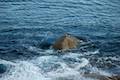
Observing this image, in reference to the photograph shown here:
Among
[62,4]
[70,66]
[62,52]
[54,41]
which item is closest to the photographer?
[70,66]

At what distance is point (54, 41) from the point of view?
2203 cm

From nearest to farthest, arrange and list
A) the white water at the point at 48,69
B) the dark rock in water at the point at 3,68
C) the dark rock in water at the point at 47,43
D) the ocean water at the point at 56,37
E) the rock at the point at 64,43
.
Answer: the white water at the point at 48,69
the dark rock in water at the point at 3,68
the ocean water at the point at 56,37
the rock at the point at 64,43
the dark rock in water at the point at 47,43

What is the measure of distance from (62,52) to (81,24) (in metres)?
5.44

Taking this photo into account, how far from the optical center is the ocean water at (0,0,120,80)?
18500 mm

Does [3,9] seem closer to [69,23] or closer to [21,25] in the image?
[21,25]

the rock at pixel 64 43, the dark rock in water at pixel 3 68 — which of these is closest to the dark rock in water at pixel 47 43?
the rock at pixel 64 43

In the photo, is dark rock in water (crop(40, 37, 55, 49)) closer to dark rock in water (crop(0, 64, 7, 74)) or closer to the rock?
the rock

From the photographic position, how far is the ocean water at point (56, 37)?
728 inches

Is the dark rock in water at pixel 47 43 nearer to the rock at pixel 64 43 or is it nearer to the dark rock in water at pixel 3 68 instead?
the rock at pixel 64 43

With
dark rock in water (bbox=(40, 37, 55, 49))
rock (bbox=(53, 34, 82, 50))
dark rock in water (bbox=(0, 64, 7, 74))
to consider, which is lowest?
dark rock in water (bbox=(0, 64, 7, 74))

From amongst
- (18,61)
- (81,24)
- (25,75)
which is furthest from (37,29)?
(25,75)

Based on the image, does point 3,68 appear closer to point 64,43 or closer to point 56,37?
point 64,43

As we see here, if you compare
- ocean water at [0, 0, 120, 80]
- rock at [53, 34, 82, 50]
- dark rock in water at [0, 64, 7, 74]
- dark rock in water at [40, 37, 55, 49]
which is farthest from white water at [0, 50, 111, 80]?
dark rock in water at [40, 37, 55, 49]

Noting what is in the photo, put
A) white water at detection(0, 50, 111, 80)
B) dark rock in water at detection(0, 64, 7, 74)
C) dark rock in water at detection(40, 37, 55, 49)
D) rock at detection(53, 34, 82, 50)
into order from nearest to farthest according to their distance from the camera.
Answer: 1. white water at detection(0, 50, 111, 80)
2. dark rock in water at detection(0, 64, 7, 74)
3. rock at detection(53, 34, 82, 50)
4. dark rock in water at detection(40, 37, 55, 49)
